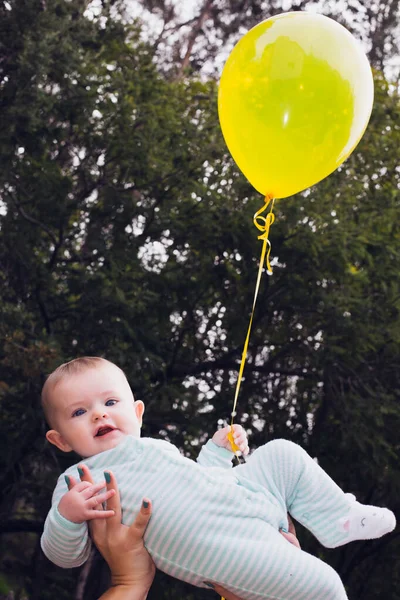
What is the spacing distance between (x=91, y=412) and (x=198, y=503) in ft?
1.15

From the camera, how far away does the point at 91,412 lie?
194cm

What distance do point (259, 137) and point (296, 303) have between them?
374cm

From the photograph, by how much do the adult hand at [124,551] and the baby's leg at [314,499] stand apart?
311 mm

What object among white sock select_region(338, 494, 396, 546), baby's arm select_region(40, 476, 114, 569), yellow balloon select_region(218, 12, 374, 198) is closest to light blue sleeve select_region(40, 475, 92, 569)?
baby's arm select_region(40, 476, 114, 569)

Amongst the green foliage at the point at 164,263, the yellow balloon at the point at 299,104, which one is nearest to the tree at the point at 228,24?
the green foliage at the point at 164,263

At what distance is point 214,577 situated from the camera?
172 centimetres

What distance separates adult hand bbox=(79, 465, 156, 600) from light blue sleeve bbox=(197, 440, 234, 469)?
0.36m

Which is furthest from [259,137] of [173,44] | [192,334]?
[173,44]

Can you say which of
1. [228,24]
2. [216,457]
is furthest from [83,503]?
[228,24]

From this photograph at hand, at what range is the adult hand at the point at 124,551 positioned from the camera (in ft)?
5.76

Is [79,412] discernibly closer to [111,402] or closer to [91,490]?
[111,402]

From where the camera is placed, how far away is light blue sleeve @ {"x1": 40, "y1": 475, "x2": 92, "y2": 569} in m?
1.77

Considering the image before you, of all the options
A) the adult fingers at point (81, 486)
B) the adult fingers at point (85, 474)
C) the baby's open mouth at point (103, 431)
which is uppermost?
the baby's open mouth at point (103, 431)

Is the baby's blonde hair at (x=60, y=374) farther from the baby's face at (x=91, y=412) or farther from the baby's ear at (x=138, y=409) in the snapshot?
the baby's ear at (x=138, y=409)
